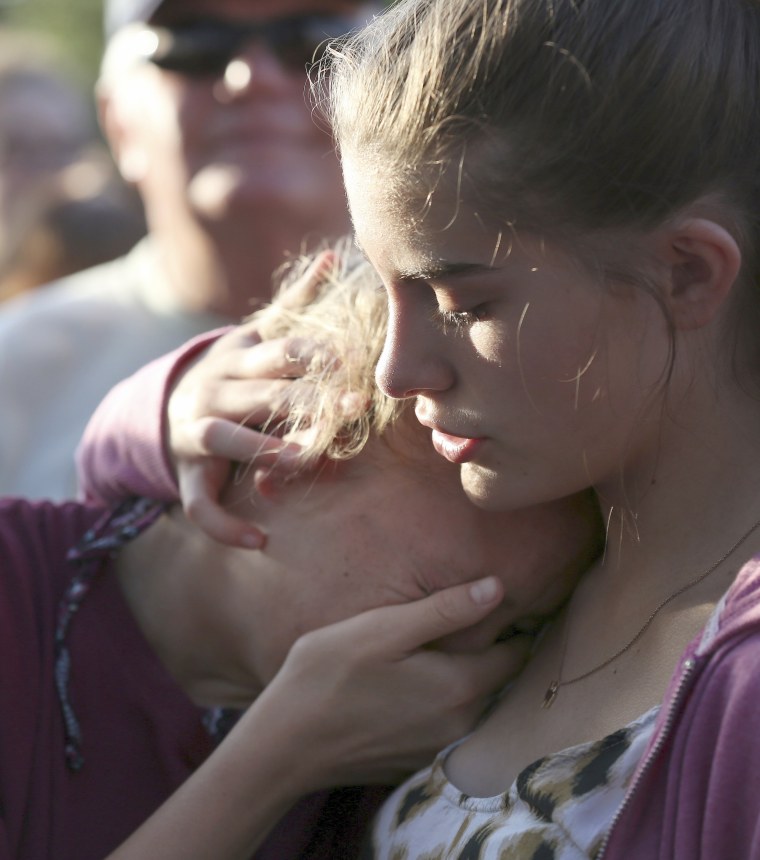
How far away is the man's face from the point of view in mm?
3211

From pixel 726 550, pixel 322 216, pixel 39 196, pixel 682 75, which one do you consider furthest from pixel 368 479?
pixel 39 196

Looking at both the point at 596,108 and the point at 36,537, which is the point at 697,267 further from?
the point at 36,537

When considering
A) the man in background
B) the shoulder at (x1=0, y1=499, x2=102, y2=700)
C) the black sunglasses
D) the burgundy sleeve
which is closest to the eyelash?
the burgundy sleeve

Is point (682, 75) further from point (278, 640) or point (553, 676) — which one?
point (278, 640)

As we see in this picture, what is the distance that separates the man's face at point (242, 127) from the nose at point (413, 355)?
6.34 feet

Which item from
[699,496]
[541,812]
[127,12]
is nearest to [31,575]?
[541,812]

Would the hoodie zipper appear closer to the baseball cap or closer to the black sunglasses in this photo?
the black sunglasses

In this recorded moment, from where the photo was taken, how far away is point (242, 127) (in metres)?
3.24

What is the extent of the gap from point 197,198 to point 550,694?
210 centimetres

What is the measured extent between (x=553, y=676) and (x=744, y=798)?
1.50 feet

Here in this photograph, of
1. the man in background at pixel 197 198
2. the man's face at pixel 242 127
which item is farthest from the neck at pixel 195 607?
the man's face at pixel 242 127

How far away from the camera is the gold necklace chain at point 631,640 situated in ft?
4.35

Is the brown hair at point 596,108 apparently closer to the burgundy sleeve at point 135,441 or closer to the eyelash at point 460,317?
the eyelash at point 460,317

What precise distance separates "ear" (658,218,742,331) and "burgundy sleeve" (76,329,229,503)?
904 mm
